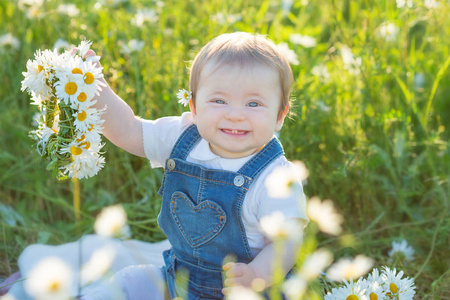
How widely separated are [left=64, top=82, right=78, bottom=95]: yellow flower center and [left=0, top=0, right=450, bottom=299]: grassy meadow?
0.66 meters

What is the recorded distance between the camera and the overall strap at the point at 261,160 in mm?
1381

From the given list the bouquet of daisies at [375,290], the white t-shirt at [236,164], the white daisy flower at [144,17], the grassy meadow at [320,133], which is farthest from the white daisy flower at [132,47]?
the bouquet of daisies at [375,290]

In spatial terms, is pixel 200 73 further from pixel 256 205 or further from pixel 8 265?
pixel 8 265

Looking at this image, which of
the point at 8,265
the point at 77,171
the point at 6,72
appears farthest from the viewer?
the point at 6,72

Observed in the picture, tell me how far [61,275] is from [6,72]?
1848 mm

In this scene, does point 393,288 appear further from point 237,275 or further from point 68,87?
point 68,87

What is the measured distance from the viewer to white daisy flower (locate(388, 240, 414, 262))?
1.79 meters

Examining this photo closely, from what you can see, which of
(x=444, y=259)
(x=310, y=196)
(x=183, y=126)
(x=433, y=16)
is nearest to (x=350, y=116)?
(x=310, y=196)

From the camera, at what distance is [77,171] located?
1.28 meters

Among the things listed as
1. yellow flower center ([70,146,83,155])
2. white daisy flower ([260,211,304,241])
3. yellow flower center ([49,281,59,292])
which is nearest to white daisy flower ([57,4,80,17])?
yellow flower center ([70,146,83,155])

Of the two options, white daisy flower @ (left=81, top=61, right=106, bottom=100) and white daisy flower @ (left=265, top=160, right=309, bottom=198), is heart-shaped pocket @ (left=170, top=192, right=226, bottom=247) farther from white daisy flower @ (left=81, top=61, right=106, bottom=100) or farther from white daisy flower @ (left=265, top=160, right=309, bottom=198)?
white daisy flower @ (left=81, top=61, right=106, bottom=100)

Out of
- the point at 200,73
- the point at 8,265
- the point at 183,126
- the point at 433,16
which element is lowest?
the point at 8,265

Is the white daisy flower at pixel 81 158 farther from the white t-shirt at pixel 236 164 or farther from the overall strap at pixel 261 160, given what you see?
the overall strap at pixel 261 160

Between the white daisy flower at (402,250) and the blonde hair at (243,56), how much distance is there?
690 millimetres
